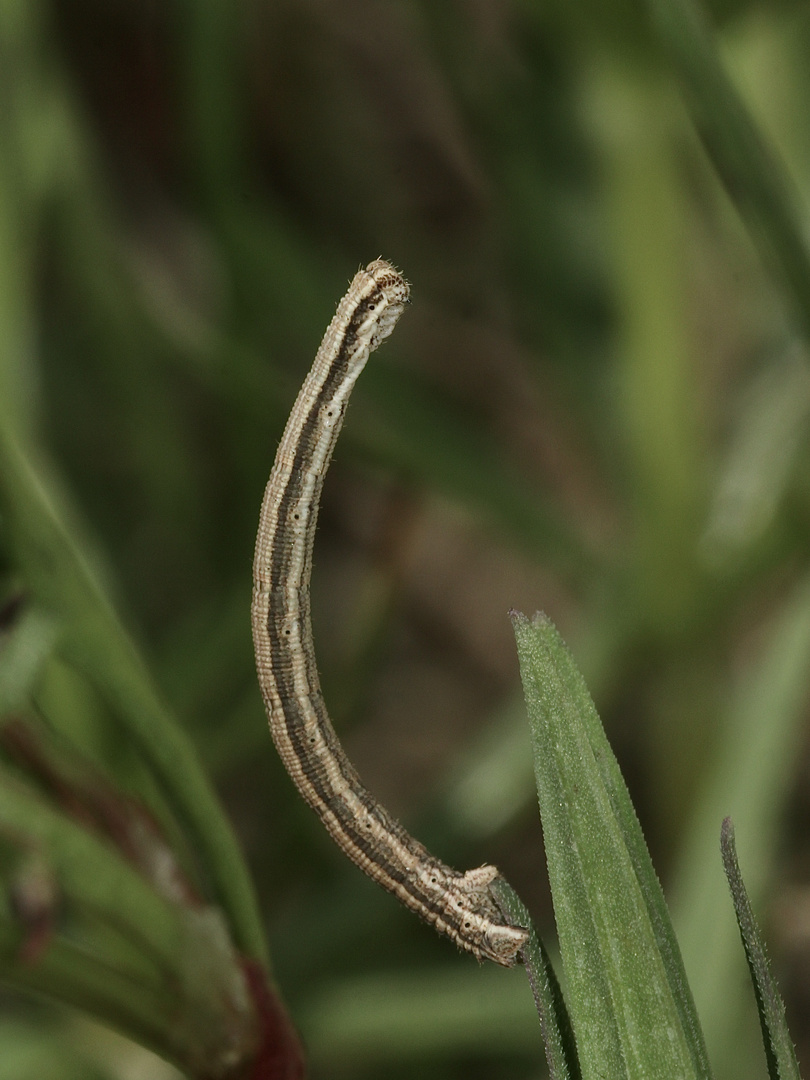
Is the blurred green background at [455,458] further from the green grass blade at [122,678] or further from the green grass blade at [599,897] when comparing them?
the green grass blade at [599,897]

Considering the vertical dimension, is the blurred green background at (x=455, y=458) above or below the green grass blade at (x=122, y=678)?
above

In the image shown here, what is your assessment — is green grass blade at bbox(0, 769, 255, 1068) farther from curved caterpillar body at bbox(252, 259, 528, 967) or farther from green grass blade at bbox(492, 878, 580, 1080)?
green grass blade at bbox(492, 878, 580, 1080)

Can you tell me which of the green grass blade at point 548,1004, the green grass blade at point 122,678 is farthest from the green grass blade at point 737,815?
the green grass blade at point 548,1004

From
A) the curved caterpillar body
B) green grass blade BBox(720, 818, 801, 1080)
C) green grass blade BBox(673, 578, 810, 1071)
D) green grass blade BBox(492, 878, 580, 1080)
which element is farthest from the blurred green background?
green grass blade BBox(720, 818, 801, 1080)

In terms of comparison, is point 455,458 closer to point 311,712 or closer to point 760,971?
point 311,712

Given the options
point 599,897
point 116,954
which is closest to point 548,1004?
point 599,897

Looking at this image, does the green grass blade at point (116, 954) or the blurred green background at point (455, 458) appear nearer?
the green grass blade at point (116, 954)

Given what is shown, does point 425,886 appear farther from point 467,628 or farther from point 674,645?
point 467,628
